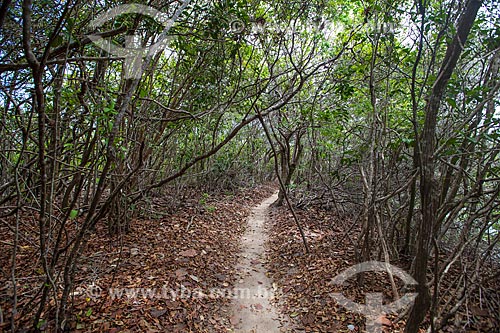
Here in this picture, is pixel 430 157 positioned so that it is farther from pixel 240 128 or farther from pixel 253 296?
pixel 253 296

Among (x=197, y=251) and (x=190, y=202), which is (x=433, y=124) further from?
(x=190, y=202)

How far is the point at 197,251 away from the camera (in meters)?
5.25

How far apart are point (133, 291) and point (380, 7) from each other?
16.2ft

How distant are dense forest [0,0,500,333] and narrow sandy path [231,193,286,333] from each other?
11.9 inches

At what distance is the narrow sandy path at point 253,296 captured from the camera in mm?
3646

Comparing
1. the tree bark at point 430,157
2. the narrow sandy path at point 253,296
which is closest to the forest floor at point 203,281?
the narrow sandy path at point 253,296

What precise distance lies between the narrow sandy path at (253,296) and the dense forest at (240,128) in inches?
11.9

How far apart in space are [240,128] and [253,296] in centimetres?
260

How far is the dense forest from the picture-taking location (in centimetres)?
238

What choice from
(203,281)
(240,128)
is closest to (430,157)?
(240,128)

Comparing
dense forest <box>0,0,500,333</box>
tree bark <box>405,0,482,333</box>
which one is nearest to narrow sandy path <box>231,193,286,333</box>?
dense forest <box>0,0,500,333</box>

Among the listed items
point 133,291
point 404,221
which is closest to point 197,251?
point 133,291

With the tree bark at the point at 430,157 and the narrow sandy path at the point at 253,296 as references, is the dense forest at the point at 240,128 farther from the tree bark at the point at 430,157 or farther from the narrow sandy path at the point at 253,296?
the narrow sandy path at the point at 253,296

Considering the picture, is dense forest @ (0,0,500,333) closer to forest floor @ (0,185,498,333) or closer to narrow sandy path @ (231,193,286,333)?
forest floor @ (0,185,498,333)
